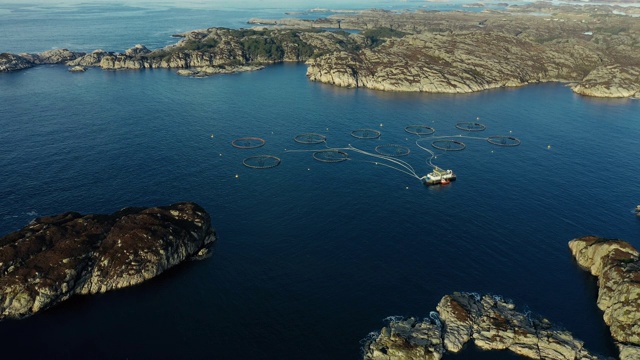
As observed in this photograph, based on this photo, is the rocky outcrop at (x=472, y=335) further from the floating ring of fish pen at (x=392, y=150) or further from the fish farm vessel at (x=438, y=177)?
the floating ring of fish pen at (x=392, y=150)

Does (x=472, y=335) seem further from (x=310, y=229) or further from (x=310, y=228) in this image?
(x=310, y=228)

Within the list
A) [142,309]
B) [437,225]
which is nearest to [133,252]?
[142,309]

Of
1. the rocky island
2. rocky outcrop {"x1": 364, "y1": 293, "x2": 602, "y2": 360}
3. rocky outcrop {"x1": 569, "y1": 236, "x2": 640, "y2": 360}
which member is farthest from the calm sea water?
rocky outcrop {"x1": 364, "y1": 293, "x2": 602, "y2": 360}

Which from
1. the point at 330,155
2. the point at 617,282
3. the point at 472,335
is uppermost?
the point at 330,155

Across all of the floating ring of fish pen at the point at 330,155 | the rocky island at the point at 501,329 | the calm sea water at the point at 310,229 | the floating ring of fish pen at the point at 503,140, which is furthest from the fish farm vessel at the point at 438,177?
the rocky island at the point at 501,329

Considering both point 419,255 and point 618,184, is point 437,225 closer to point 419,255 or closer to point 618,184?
point 419,255

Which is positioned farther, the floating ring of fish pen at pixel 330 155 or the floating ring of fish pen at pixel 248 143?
the floating ring of fish pen at pixel 248 143

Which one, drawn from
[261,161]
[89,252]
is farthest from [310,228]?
[89,252]
